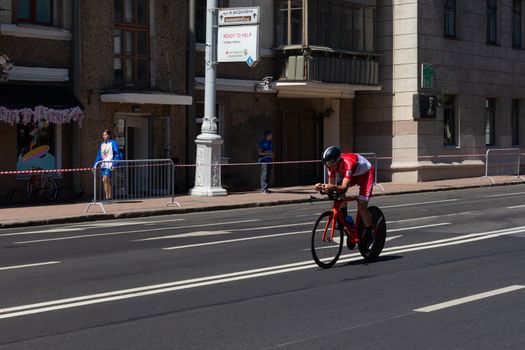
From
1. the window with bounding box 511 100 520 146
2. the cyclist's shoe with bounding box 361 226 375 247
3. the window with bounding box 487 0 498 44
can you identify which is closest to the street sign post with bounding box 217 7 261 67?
the cyclist's shoe with bounding box 361 226 375 247

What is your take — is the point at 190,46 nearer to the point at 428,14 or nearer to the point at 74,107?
the point at 74,107

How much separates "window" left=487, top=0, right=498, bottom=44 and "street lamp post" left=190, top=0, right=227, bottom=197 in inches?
566

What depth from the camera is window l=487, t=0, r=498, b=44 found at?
35391 mm

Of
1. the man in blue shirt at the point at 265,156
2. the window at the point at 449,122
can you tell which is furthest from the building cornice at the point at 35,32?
the window at the point at 449,122

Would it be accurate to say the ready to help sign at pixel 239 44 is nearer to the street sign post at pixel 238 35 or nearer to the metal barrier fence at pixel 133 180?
the street sign post at pixel 238 35

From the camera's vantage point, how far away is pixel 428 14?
105 feet

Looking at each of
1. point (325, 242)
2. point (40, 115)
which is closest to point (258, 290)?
point (325, 242)

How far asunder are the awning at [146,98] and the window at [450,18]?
11259mm

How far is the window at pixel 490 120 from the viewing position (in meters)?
35.6

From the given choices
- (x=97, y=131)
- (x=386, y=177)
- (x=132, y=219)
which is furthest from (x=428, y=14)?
(x=132, y=219)

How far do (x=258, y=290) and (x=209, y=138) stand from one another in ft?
49.5

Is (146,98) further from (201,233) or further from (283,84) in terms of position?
(201,233)

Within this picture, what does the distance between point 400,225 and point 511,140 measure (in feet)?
70.6

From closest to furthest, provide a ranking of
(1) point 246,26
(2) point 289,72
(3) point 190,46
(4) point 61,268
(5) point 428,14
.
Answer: (4) point 61,268 → (1) point 246,26 → (3) point 190,46 → (2) point 289,72 → (5) point 428,14
